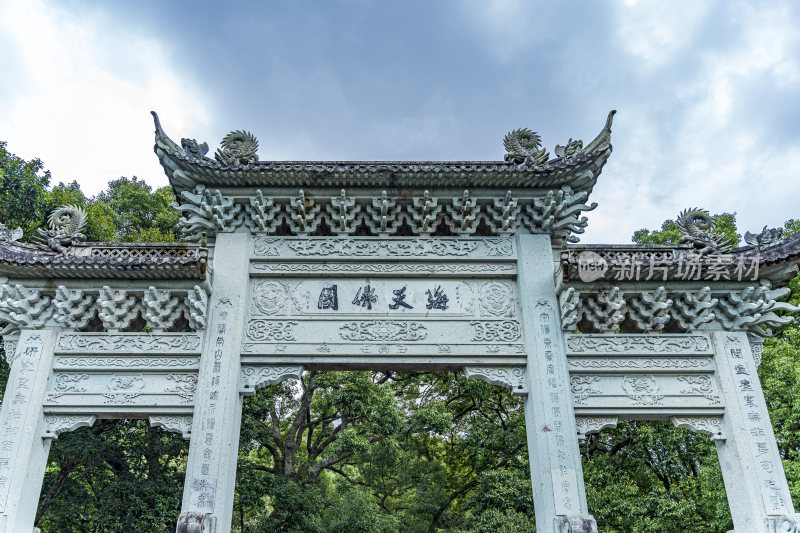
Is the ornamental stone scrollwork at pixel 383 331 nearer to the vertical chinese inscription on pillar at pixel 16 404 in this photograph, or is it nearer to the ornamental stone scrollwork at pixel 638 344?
the ornamental stone scrollwork at pixel 638 344

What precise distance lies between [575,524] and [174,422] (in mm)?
4843

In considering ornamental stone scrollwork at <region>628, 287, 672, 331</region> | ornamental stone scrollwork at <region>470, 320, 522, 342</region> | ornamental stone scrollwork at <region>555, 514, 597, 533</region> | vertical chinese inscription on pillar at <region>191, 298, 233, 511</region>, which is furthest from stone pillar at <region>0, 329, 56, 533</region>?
ornamental stone scrollwork at <region>628, 287, 672, 331</region>

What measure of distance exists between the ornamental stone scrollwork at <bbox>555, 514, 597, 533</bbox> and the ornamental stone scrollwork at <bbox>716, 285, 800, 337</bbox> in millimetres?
3220

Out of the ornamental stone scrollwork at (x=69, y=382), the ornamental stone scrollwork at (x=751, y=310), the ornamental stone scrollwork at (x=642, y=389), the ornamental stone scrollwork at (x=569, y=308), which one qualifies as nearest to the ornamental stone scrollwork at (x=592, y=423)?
the ornamental stone scrollwork at (x=642, y=389)

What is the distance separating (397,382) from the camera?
15.3m

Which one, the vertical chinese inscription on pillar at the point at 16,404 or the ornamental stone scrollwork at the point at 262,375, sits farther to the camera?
the ornamental stone scrollwork at the point at 262,375

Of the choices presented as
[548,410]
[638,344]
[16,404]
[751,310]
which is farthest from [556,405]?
[16,404]

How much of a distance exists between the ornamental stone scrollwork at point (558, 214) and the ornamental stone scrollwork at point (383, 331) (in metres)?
2.30

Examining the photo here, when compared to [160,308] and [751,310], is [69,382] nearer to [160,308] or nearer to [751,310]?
[160,308]

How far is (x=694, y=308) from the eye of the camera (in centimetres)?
695

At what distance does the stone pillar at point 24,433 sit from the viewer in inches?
235

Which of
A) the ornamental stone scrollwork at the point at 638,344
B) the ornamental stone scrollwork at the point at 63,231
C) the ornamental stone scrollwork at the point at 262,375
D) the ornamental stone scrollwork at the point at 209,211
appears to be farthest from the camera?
the ornamental stone scrollwork at the point at 209,211

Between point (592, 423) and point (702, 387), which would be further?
point (702, 387)

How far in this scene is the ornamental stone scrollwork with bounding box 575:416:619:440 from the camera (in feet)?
21.3
